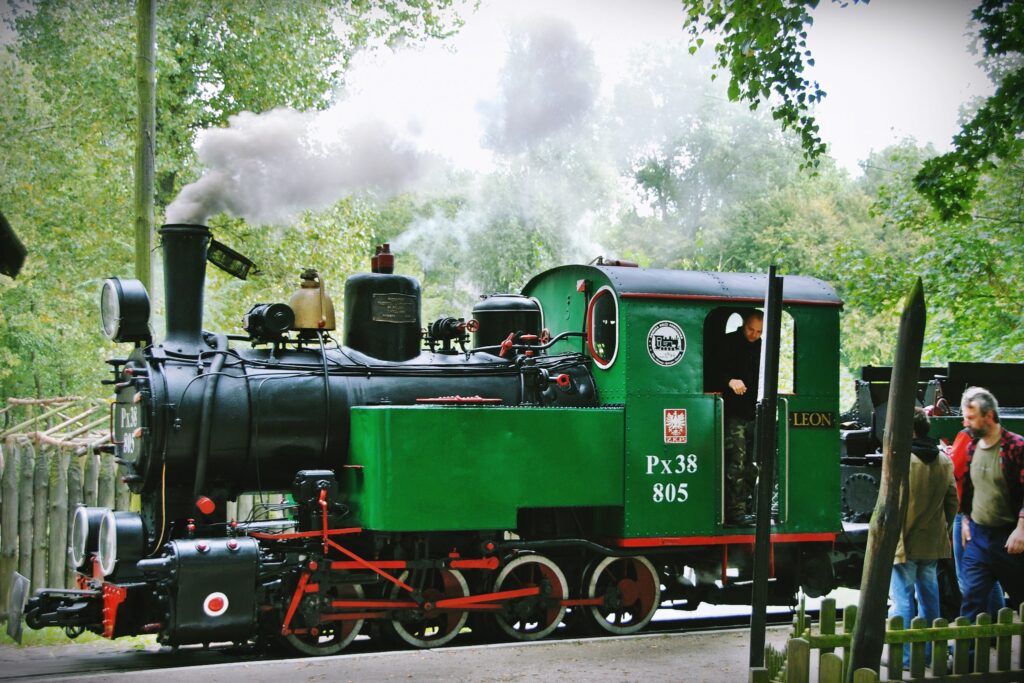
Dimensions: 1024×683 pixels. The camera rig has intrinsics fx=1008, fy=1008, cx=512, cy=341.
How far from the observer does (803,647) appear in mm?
4348

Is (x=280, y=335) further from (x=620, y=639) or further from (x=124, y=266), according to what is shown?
(x=124, y=266)

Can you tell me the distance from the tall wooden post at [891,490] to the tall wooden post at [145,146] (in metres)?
5.83

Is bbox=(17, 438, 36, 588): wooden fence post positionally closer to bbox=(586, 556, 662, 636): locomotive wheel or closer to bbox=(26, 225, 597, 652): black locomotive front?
bbox=(26, 225, 597, 652): black locomotive front

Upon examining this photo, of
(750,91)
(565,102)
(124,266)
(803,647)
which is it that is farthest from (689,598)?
(124,266)

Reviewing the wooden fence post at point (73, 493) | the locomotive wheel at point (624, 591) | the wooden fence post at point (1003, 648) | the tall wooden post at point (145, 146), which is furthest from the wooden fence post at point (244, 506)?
the wooden fence post at point (1003, 648)

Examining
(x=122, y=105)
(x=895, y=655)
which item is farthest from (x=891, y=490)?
(x=122, y=105)

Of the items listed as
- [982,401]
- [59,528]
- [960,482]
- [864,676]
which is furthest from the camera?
[59,528]

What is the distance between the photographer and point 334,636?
22.3 feet

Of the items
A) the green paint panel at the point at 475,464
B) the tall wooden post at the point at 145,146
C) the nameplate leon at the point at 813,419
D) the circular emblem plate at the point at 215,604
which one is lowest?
the circular emblem plate at the point at 215,604

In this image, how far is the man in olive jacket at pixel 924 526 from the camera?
6.02m

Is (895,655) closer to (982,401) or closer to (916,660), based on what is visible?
(916,660)

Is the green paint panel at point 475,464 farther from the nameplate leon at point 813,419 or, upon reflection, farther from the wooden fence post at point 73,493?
the wooden fence post at point 73,493

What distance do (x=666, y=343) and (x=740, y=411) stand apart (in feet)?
2.98

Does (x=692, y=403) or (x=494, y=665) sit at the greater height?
(x=692, y=403)
